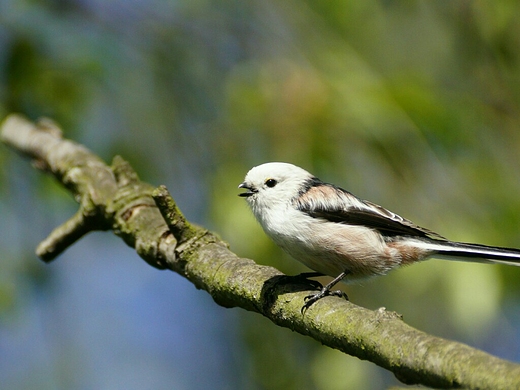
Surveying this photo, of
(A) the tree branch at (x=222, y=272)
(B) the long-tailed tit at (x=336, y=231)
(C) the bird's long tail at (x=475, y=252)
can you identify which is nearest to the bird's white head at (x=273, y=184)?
(B) the long-tailed tit at (x=336, y=231)

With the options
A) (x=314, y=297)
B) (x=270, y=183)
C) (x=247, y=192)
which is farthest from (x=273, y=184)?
(x=314, y=297)

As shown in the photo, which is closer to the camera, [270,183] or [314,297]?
[314,297]

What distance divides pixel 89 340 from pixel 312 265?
13.6 feet

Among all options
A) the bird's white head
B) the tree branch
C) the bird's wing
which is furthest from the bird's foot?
the bird's white head

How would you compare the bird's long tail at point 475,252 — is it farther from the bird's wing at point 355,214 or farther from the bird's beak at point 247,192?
the bird's beak at point 247,192

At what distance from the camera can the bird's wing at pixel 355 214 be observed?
2.93 meters

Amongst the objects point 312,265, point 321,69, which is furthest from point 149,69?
point 312,265

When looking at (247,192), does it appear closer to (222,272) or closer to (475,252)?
(222,272)

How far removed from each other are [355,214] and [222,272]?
82 centimetres

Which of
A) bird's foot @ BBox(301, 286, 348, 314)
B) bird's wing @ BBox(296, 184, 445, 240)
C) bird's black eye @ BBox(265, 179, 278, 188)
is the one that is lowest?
bird's foot @ BBox(301, 286, 348, 314)

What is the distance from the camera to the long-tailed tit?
2.81m

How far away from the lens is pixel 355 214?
2977 mm

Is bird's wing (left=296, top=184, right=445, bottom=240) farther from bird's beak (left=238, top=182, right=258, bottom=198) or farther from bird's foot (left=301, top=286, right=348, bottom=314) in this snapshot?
bird's foot (left=301, top=286, right=348, bottom=314)

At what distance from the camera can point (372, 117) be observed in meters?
3.27
